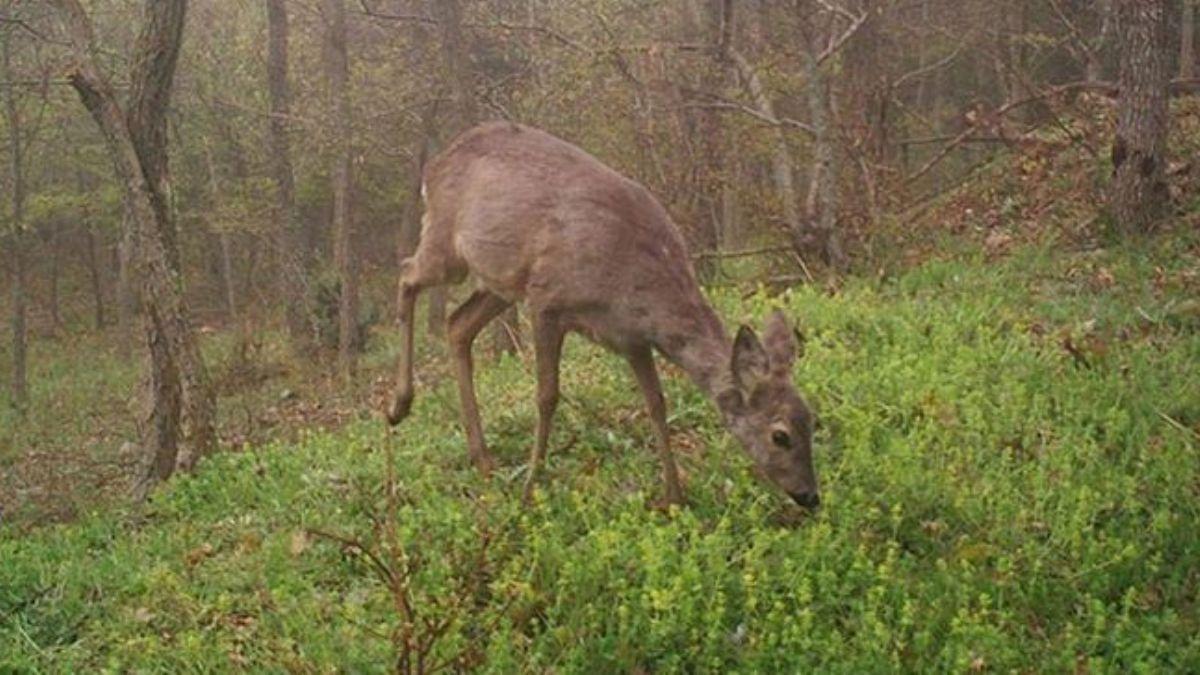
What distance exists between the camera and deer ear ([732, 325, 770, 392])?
19.3 feet

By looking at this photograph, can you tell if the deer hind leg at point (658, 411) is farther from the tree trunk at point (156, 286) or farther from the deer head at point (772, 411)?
the tree trunk at point (156, 286)

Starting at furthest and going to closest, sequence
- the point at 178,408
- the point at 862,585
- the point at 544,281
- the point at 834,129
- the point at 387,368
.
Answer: the point at 387,368, the point at 834,129, the point at 178,408, the point at 544,281, the point at 862,585

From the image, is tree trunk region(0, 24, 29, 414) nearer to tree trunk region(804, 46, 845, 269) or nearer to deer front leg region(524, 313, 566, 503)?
tree trunk region(804, 46, 845, 269)

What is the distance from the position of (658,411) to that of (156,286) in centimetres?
431

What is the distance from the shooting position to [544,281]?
254 inches

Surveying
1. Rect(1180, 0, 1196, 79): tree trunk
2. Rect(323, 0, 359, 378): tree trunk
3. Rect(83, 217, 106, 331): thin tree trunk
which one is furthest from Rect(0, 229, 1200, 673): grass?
Rect(83, 217, 106, 331): thin tree trunk

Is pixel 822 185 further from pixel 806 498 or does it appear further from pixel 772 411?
pixel 806 498

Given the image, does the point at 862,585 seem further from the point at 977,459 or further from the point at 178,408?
the point at 178,408

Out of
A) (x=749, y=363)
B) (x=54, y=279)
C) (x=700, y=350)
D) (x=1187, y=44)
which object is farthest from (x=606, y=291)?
(x=54, y=279)

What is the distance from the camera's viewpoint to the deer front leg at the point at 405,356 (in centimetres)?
768

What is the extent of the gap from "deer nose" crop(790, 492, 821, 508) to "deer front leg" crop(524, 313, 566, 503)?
133 cm

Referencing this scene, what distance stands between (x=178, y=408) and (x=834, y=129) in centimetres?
683

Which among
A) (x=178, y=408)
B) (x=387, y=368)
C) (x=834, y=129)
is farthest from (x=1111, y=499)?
(x=387, y=368)

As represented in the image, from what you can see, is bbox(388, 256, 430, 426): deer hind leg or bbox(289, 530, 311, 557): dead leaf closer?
bbox(289, 530, 311, 557): dead leaf
